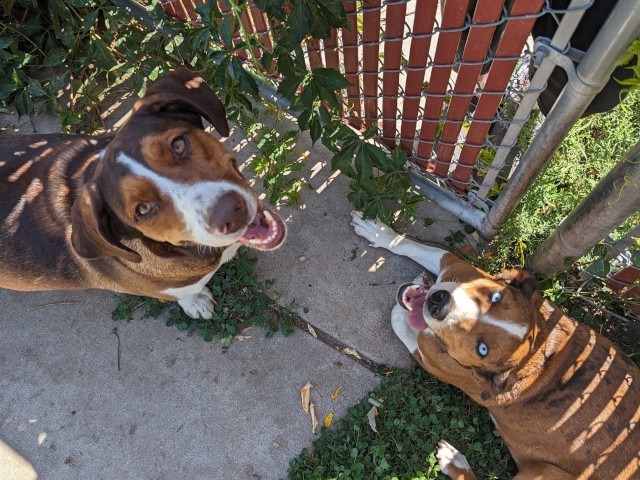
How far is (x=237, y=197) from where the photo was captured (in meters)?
2.76

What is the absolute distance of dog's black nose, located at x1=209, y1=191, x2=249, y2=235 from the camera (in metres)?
2.69

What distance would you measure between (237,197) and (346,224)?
68.0 inches

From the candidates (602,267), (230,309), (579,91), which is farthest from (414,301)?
(579,91)

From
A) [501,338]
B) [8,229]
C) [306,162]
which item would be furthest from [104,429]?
[501,338]

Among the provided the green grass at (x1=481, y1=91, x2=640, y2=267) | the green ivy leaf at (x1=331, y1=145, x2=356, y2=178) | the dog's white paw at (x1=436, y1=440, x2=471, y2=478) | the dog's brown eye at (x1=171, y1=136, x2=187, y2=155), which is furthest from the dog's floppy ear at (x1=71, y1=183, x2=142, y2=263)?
the green grass at (x1=481, y1=91, x2=640, y2=267)

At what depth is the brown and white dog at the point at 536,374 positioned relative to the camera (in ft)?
10.4

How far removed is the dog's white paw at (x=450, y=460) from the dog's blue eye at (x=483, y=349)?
979 millimetres

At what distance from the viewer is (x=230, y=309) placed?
420 cm

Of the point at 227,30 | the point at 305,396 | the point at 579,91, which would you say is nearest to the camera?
the point at 579,91

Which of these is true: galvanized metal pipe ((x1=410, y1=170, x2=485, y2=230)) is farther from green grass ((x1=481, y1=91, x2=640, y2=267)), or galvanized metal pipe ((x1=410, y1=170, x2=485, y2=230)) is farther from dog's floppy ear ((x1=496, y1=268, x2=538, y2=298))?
dog's floppy ear ((x1=496, y1=268, x2=538, y2=298))

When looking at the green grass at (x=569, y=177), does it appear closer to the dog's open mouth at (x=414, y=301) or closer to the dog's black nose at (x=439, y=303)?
the dog's open mouth at (x=414, y=301)

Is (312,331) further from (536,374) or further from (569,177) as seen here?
(569,177)

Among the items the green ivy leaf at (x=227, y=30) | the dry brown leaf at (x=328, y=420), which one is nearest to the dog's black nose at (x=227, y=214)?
the green ivy leaf at (x=227, y=30)

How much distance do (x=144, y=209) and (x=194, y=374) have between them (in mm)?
1749
